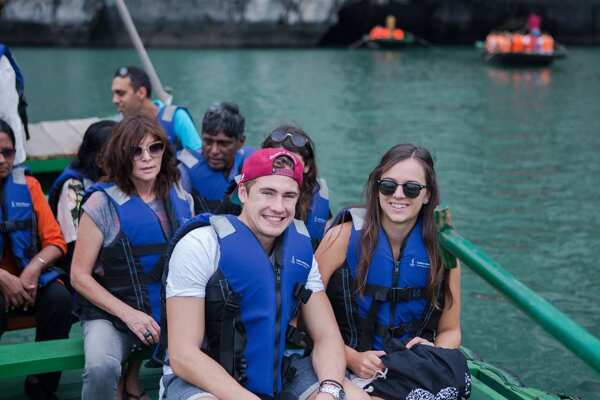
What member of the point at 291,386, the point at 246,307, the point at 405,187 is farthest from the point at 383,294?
the point at 246,307

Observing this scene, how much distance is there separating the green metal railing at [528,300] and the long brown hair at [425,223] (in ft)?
0.12

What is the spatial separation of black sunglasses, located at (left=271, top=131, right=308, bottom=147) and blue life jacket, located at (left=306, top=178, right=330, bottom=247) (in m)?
0.38

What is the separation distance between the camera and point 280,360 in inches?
95.8

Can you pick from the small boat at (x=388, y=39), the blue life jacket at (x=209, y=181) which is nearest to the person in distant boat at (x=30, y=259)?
the blue life jacket at (x=209, y=181)

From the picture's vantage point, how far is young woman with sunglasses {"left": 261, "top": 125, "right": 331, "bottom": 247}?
3186 millimetres

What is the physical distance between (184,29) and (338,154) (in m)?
20.7

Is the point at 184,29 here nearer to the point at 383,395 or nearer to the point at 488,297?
the point at 488,297

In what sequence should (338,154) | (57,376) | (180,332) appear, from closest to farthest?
1. (180,332)
2. (57,376)
3. (338,154)

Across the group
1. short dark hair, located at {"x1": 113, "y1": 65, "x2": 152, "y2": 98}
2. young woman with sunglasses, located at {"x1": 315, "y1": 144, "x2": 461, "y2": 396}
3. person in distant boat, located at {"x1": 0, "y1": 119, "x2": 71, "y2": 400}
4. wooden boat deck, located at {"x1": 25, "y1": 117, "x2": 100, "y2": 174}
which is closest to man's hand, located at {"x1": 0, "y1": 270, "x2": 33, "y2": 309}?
person in distant boat, located at {"x1": 0, "y1": 119, "x2": 71, "y2": 400}

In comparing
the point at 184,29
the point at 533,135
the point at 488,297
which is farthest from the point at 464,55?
the point at 488,297

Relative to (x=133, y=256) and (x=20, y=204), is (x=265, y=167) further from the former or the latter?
(x=20, y=204)

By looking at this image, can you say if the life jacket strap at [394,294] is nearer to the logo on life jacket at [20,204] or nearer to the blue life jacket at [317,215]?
the blue life jacket at [317,215]

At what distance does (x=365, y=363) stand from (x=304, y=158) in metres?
0.95

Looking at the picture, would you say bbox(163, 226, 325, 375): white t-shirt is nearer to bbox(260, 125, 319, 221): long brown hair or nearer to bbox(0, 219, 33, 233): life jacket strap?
bbox(260, 125, 319, 221): long brown hair
